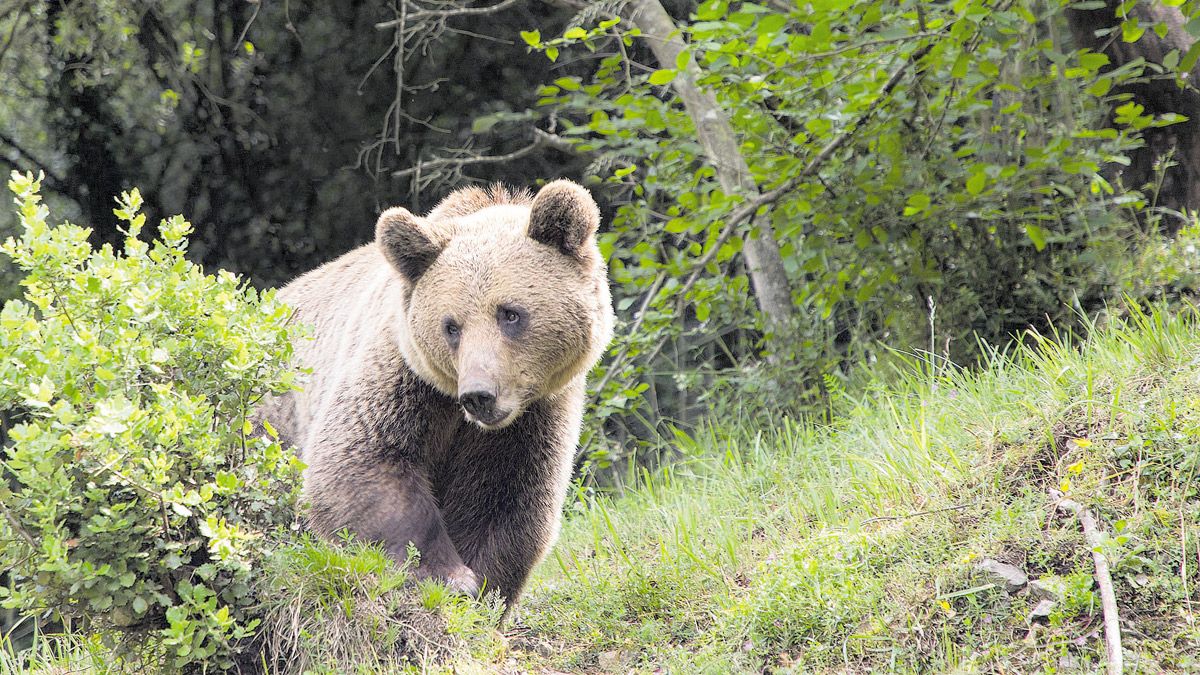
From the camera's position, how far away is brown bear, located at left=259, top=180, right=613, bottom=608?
12.7 ft

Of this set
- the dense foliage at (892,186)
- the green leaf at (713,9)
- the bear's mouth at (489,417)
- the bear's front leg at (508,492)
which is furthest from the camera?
the dense foliage at (892,186)

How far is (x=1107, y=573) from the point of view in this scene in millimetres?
3078

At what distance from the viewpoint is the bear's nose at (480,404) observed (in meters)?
3.68

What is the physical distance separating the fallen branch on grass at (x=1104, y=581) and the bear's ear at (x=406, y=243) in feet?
7.68

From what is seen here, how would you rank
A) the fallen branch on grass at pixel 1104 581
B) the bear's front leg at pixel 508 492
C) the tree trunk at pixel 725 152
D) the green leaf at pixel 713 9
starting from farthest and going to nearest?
1. the tree trunk at pixel 725 152
2. the green leaf at pixel 713 9
3. the bear's front leg at pixel 508 492
4. the fallen branch on grass at pixel 1104 581

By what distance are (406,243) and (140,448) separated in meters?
1.44

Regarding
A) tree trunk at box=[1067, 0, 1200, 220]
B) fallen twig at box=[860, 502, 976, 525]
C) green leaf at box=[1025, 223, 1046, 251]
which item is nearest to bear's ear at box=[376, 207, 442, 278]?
fallen twig at box=[860, 502, 976, 525]

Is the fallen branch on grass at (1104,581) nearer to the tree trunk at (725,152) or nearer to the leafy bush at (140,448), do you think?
the leafy bush at (140,448)

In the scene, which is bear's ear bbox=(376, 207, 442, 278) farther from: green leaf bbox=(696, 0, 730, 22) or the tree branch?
the tree branch

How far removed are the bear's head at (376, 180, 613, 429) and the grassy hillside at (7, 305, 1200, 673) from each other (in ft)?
2.64

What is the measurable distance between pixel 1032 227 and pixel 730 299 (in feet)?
6.15

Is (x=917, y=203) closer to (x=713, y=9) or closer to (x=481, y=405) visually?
(x=713, y=9)

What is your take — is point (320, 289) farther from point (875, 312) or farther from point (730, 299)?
point (875, 312)

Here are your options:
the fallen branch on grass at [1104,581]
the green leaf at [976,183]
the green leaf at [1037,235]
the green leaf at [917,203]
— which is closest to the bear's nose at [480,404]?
the fallen branch on grass at [1104,581]
